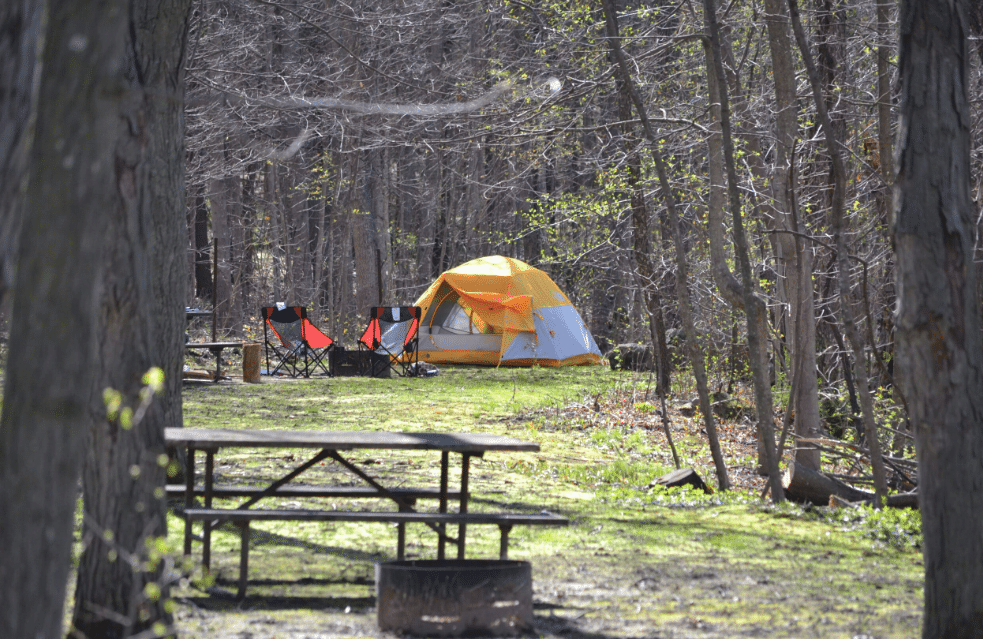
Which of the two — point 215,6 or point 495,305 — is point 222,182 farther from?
point 215,6

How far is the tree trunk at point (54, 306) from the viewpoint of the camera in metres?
1.95

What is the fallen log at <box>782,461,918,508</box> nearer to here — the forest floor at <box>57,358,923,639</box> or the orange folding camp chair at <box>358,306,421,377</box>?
the forest floor at <box>57,358,923,639</box>

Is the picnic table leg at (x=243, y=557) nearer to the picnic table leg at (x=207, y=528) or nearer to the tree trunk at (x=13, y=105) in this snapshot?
the picnic table leg at (x=207, y=528)

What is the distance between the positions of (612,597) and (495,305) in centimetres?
1463

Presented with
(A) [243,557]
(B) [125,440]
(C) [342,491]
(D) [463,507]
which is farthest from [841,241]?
(B) [125,440]

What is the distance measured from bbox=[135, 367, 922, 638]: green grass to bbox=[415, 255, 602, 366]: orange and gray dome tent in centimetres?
832

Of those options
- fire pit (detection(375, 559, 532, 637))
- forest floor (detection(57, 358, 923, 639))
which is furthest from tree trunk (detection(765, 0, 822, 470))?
fire pit (detection(375, 559, 532, 637))

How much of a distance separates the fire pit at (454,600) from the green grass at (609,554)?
12cm

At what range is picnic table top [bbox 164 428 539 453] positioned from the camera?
4.61 m

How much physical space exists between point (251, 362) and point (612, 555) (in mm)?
10450

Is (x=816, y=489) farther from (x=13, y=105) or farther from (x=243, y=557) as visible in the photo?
(x=13, y=105)

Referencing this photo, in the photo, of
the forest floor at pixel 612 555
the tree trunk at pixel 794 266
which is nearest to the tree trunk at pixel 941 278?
the forest floor at pixel 612 555

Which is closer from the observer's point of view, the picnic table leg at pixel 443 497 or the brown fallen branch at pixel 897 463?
the picnic table leg at pixel 443 497

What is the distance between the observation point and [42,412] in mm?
1990
